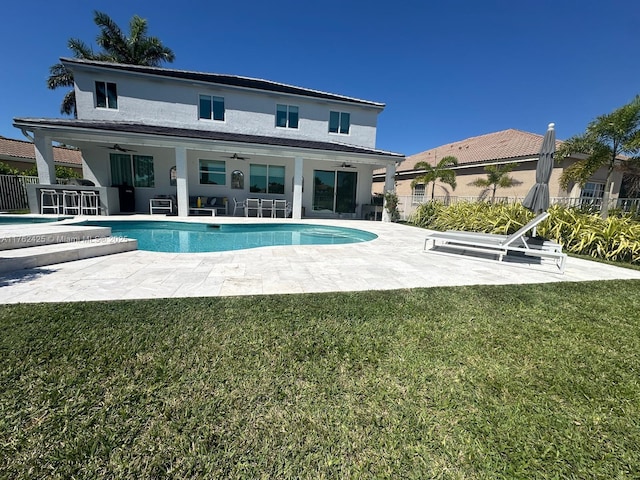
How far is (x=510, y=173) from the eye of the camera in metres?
15.3

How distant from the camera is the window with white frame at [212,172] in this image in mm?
14234

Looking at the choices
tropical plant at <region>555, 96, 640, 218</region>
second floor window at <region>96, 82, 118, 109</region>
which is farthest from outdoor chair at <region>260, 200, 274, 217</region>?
tropical plant at <region>555, 96, 640, 218</region>

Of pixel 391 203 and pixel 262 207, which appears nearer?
pixel 262 207

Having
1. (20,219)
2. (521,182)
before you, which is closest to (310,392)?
(20,219)

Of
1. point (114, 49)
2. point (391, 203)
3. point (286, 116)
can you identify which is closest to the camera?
point (391, 203)

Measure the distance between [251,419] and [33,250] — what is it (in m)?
5.54

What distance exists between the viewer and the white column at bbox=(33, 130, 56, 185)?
402 inches

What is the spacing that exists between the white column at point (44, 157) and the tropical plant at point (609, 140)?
65.9 feet

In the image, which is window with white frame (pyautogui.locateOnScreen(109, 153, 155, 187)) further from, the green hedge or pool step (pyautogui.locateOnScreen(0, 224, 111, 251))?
the green hedge

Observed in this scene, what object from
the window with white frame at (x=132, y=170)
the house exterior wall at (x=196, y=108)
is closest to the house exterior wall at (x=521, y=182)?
the house exterior wall at (x=196, y=108)

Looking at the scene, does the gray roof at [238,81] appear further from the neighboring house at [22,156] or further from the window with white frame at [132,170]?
the neighboring house at [22,156]

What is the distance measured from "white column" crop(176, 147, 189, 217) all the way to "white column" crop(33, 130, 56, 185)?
469cm

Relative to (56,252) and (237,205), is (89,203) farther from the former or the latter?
(56,252)

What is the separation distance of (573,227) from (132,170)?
1867 cm
